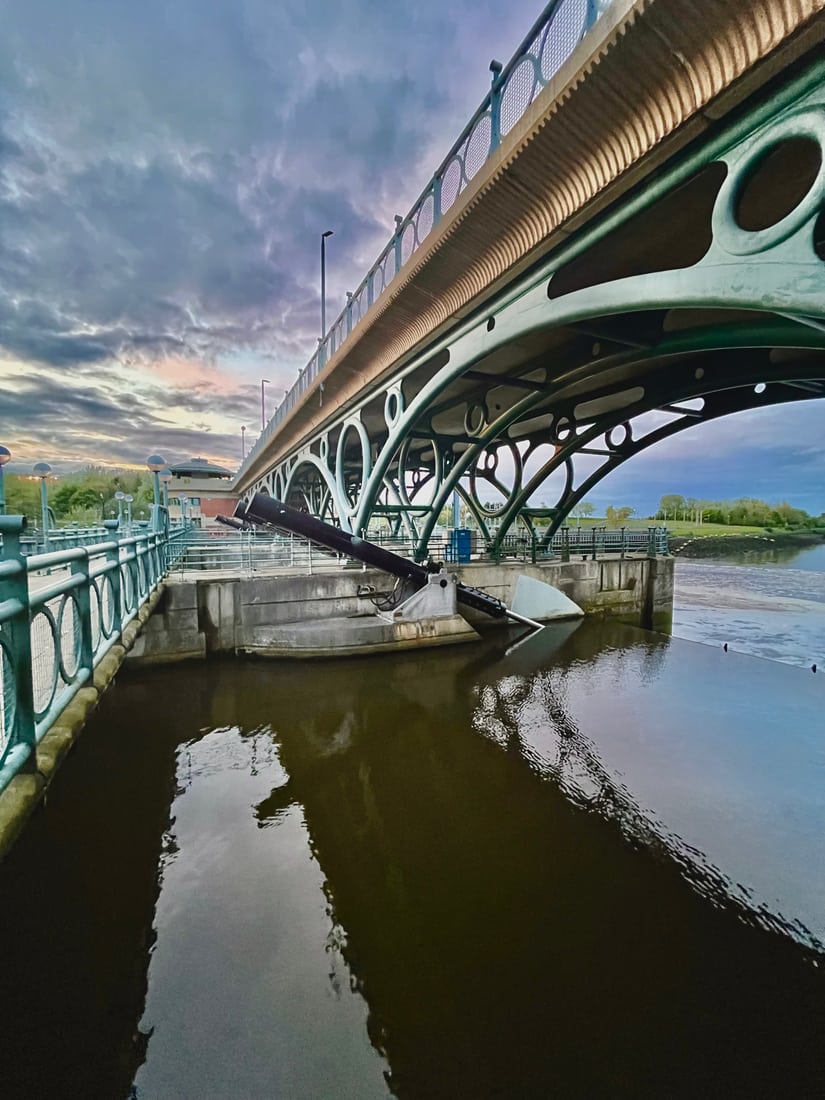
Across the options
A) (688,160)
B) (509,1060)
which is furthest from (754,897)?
(688,160)

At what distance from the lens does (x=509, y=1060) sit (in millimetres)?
3039

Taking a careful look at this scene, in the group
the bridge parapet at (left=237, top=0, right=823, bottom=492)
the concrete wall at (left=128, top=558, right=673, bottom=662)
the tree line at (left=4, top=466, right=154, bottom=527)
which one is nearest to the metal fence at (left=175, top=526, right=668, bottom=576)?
the concrete wall at (left=128, top=558, right=673, bottom=662)

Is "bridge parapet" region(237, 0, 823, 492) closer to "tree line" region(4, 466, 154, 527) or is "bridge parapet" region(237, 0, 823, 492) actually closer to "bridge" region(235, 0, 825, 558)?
"bridge" region(235, 0, 825, 558)

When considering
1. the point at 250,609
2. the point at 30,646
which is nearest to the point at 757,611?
the point at 250,609

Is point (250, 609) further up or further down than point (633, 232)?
further down

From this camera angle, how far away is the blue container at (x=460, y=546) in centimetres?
1920

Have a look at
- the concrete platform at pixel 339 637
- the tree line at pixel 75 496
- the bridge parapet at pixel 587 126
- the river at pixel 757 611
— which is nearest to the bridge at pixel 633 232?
the bridge parapet at pixel 587 126

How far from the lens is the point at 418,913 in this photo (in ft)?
14.1

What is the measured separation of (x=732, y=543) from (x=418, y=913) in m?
71.8

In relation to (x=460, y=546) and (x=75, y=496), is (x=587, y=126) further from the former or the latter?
(x=75, y=496)

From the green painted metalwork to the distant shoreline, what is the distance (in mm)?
38801

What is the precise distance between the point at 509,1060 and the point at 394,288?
1199 cm

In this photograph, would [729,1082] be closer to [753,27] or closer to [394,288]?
[753,27]

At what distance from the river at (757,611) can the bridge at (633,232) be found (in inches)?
310
